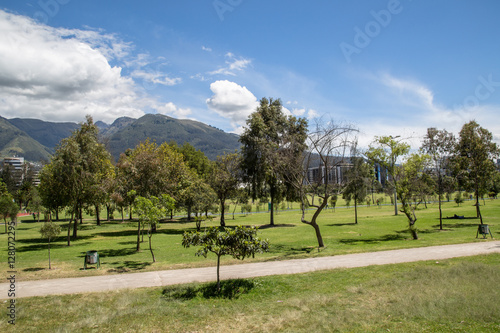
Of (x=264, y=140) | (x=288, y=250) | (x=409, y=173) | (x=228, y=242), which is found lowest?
(x=288, y=250)

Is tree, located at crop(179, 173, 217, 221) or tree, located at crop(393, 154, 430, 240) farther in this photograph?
tree, located at crop(179, 173, 217, 221)

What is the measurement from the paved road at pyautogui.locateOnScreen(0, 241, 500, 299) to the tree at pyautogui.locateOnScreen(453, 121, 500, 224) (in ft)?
49.1

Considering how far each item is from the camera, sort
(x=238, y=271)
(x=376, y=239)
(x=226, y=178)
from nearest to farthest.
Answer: (x=238, y=271)
(x=376, y=239)
(x=226, y=178)

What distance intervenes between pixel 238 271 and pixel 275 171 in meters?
13.0

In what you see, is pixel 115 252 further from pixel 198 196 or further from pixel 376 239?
pixel 376 239

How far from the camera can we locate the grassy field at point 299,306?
7879mm

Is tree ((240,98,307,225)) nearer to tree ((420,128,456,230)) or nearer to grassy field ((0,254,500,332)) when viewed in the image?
tree ((420,128,456,230))

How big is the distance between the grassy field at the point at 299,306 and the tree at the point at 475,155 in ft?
71.3

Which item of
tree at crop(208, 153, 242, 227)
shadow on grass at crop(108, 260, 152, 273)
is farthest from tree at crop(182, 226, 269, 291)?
tree at crop(208, 153, 242, 227)

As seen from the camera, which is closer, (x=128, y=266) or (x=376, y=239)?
(x=128, y=266)

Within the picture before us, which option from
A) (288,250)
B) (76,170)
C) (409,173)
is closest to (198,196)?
(76,170)

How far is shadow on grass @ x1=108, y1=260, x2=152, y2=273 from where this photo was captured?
14.8 metres

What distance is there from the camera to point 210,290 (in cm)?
1119

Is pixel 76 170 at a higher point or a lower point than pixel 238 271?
higher
